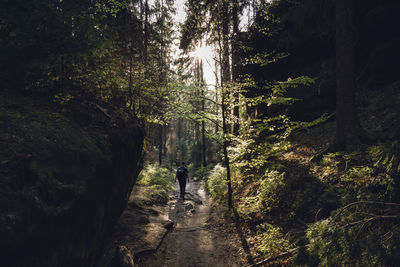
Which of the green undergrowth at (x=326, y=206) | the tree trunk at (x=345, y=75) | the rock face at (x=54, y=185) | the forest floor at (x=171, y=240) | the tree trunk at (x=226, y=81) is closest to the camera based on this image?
the rock face at (x=54, y=185)

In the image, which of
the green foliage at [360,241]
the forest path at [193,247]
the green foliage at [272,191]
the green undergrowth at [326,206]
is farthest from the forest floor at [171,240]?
the green foliage at [360,241]

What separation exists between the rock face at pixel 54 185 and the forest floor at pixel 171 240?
0.91 meters

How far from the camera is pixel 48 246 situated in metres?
2.90

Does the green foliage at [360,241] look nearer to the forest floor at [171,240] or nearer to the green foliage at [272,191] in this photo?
the forest floor at [171,240]

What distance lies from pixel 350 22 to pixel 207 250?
30.0 ft

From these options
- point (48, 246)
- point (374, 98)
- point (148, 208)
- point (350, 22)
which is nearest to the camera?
point (48, 246)

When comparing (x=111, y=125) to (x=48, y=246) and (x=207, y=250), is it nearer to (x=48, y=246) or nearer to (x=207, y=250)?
(x=48, y=246)

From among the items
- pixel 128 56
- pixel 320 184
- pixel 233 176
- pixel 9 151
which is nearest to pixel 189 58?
pixel 128 56

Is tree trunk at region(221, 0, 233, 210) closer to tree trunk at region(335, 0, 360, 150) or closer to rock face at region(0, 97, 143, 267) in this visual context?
tree trunk at region(335, 0, 360, 150)

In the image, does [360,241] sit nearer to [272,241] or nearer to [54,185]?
[272,241]

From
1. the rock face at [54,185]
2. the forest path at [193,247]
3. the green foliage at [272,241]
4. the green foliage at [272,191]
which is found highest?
the rock face at [54,185]

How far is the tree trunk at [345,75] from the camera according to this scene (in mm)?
6676

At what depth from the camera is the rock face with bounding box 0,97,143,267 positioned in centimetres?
262

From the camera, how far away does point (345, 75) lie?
22.3 feet
